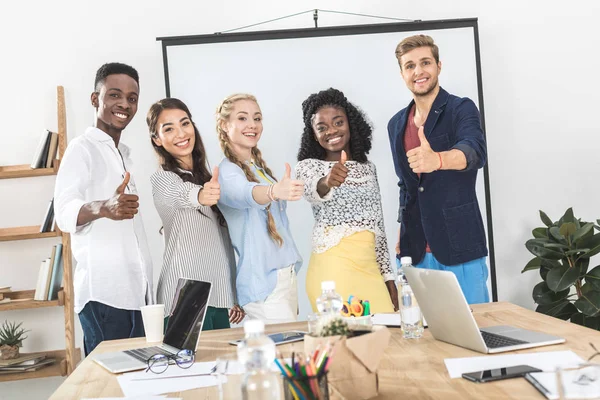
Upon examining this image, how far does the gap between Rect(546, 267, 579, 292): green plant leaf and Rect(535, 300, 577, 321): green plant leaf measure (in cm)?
19

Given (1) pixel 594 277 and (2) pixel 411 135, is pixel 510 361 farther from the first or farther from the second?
(1) pixel 594 277

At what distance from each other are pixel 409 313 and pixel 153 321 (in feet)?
2.64

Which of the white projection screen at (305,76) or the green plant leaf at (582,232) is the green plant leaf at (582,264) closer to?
the green plant leaf at (582,232)

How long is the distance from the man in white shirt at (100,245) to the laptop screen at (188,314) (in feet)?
2.16

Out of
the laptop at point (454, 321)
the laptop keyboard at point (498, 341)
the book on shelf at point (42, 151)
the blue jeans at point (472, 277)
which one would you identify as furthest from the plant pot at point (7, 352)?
the laptop keyboard at point (498, 341)

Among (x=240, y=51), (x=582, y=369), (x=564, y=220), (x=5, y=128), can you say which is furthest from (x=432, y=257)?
(x=5, y=128)

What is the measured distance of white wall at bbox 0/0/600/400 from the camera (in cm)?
377

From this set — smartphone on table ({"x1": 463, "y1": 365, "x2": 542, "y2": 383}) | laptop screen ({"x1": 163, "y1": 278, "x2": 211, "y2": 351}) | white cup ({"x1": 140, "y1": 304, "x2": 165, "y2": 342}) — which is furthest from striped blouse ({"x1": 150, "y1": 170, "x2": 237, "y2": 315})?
smartphone on table ({"x1": 463, "y1": 365, "x2": 542, "y2": 383})

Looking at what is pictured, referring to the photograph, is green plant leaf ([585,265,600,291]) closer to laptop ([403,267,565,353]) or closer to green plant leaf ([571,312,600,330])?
green plant leaf ([571,312,600,330])

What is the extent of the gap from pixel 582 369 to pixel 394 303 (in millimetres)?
1970

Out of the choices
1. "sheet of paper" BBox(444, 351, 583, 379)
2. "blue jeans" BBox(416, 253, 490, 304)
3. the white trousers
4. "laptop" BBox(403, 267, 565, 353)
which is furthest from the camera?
"blue jeans" BBox(416, 253, 490, 304)

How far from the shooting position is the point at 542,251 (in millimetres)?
3410

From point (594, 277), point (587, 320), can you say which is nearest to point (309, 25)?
point (594, 277)

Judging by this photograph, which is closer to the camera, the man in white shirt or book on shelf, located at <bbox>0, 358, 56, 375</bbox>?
the man in white shirt
